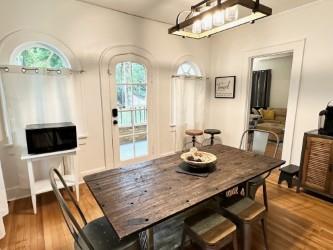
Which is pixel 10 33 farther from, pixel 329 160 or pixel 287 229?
pixel 329 160

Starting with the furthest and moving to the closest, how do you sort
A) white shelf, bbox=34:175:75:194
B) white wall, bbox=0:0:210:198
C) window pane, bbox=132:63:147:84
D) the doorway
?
the doorway
window pane, bbox=132:63:147:84
white wall, bbox=0:0:210:198
white shelf, bbox=34:175:75:194

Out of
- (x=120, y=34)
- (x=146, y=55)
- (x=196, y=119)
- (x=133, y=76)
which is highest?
(x=120, y=34)

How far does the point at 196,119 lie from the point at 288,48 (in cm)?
199

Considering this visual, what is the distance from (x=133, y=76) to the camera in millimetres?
3262

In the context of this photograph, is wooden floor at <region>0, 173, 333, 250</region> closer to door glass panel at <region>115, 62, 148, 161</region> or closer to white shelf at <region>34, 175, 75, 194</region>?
white shelf at <region>34, 175, 75, 194</region>

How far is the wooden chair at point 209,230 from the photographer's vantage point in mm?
1239

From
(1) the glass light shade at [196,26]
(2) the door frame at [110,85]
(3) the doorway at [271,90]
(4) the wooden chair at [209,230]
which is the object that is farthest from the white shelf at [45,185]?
(3) the doorway at [271,90]

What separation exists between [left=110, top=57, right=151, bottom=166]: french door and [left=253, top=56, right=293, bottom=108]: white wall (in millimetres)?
4695

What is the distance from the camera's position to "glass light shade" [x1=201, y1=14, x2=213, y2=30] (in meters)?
1.54

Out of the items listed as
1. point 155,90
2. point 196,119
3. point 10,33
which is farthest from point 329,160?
point 10,33

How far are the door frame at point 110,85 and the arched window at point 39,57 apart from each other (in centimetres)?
53

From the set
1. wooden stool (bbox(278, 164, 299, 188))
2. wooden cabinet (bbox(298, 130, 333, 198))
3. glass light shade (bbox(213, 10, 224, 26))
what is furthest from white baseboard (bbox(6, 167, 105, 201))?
wooden cabinet (bbox(298, 130, 333, 198))

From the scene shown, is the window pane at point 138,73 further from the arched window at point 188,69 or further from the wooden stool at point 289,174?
the wooden stool at point 289,174

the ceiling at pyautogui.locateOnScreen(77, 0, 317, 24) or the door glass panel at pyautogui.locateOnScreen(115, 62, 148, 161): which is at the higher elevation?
the ceiling at pyautogui.locateOnScreen(77, 0, 317, 24)
